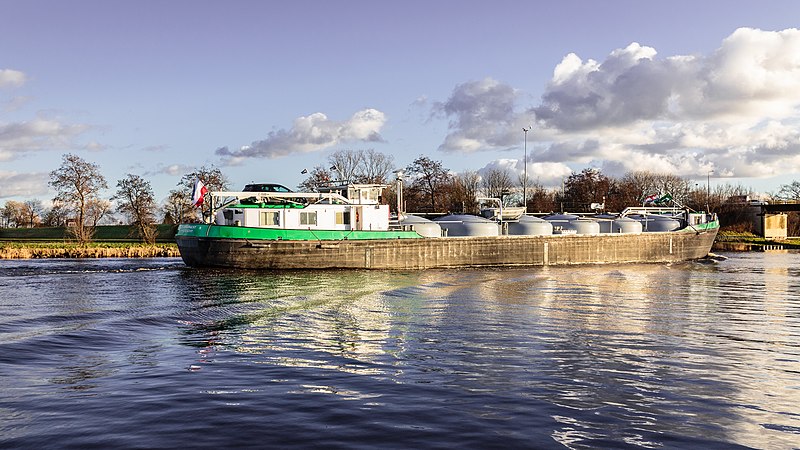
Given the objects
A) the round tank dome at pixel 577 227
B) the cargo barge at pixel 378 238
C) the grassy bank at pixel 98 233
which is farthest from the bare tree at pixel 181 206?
the round tank dome at pixel 577 227

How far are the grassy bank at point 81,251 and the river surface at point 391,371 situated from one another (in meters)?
29.0

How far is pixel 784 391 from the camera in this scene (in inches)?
456

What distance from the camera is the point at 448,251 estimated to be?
47.5 meters

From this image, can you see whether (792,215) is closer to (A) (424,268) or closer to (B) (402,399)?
(A) (424,268)

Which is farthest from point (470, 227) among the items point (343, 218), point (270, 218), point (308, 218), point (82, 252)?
point (82, 252)

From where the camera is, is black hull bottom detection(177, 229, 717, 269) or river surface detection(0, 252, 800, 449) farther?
black hull bottom detection(177, 229, 717, 269)

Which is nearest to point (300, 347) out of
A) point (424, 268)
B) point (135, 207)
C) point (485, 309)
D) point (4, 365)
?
point (4, 365)

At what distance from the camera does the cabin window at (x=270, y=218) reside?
4181 centimetres

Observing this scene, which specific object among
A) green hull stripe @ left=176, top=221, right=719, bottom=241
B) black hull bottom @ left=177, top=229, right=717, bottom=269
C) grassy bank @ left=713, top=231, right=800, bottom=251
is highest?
green hull stripe @ left=176, top=221, right=719, bottom=241

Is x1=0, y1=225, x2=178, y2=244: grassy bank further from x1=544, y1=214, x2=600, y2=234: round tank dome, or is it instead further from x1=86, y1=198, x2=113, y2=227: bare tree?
x1=544, y1=214, x2=600, y2=234: round tank dome

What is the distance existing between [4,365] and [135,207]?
59.1m

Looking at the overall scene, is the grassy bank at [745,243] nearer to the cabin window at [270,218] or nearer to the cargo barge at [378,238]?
the cargo barge at [378,238]

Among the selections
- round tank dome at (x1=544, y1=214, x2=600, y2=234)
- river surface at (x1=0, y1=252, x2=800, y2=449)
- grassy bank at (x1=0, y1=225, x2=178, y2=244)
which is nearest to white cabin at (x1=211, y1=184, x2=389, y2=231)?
river surface at (x1=0, y1=252, x2=800, y2=449)

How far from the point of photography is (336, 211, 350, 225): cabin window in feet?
145
